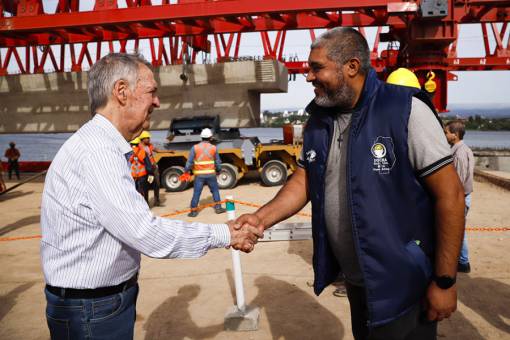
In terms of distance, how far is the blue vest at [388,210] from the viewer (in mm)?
1873

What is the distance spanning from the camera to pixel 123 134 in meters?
1.92

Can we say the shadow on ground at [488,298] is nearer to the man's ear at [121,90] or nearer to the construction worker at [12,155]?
the man's ear at [121,90]

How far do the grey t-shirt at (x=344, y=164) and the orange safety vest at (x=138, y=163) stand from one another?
22.1ft

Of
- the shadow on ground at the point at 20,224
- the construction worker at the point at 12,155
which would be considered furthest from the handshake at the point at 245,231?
the construction worker at the point at 12,155

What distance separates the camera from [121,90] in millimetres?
1847

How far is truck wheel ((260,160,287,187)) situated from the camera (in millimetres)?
12492

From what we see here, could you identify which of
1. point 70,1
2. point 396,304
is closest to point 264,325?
point 396,304

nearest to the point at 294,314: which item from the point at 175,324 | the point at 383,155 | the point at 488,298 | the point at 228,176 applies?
the point at 175,324

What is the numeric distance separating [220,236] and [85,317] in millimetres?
720

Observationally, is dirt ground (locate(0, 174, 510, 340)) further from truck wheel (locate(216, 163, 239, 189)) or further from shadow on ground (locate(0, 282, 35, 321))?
truck wheel (locate(216, 163, 239, 189))

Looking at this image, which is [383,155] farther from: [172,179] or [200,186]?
[172,179]

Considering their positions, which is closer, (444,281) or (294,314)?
(444,281)

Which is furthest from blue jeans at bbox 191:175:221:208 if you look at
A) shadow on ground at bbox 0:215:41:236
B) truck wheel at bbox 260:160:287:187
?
truck wheel at bbox 260:160:287:187

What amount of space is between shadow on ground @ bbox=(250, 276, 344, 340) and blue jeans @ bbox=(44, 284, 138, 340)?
2.05m
